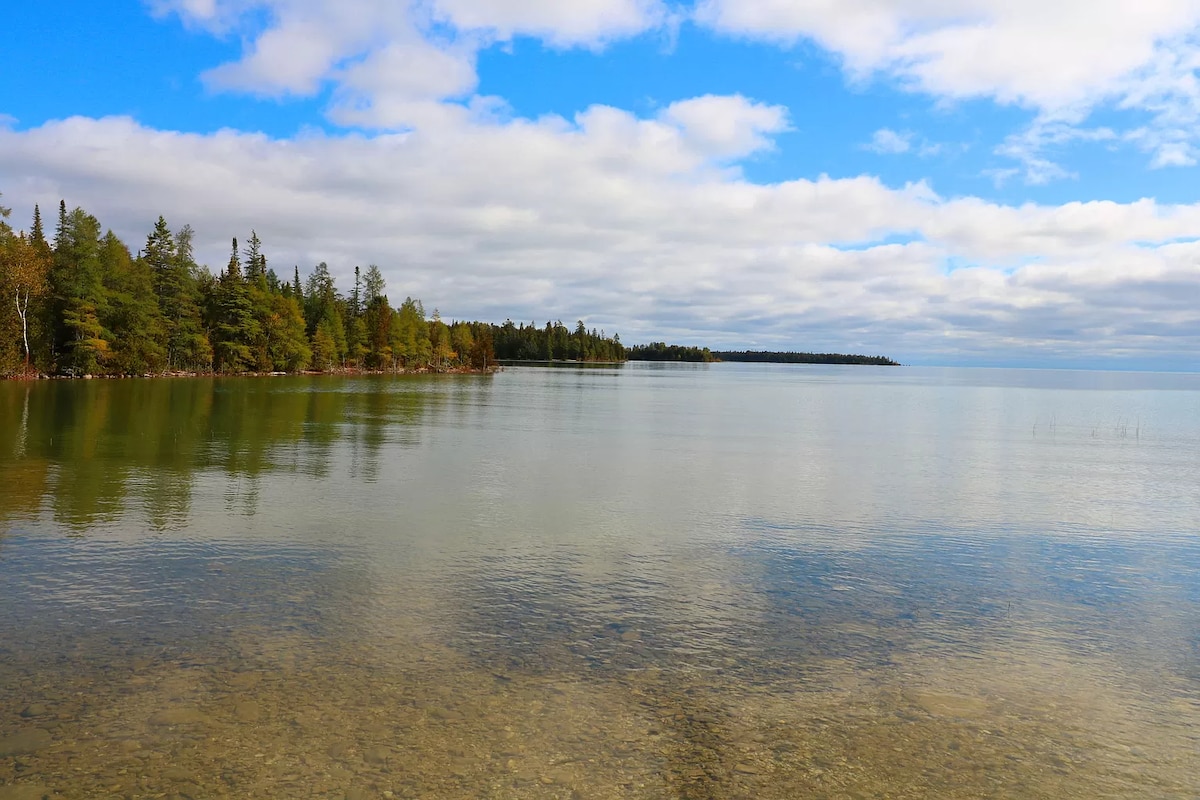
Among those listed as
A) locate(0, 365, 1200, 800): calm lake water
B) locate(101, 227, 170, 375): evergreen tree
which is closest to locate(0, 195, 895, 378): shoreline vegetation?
locate(101, 227, 170, 375): evergreen tree

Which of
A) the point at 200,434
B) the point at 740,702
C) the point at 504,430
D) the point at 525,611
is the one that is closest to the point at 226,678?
the point at 525,611

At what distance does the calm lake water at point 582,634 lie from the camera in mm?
8656

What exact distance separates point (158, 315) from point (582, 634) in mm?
105448

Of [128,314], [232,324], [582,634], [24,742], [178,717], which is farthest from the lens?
[232,324]

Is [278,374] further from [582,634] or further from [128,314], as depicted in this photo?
[582,634]

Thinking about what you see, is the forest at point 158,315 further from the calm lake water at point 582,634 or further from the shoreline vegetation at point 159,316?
the calm lake water at point 582,634

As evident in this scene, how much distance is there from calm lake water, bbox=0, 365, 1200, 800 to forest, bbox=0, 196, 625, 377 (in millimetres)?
66703

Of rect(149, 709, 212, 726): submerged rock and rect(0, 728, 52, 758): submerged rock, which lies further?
rect(149, 709, 212, 726): submerged rock

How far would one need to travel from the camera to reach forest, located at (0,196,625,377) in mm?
82812

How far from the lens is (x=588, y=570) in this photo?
1661 cm

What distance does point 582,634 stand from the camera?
12.7m

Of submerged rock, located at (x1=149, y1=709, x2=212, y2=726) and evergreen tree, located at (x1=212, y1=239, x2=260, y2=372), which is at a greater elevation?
evergreen tree, located at (x1=212, y1=239, x2=260, y2=372)

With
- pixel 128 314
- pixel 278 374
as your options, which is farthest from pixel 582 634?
pixel 278 374

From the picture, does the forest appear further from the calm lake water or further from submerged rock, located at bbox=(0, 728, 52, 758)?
submerged rock, located at bbox=(0, 728, 52, 758)
